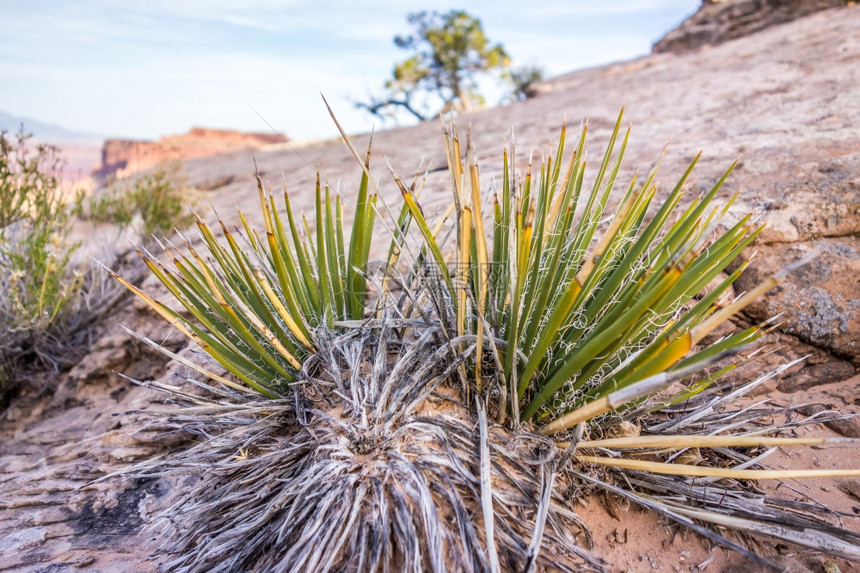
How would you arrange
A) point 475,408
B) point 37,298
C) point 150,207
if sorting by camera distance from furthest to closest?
point 150,207 → point 37,298 → point 475,408

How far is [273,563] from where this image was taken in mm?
1418

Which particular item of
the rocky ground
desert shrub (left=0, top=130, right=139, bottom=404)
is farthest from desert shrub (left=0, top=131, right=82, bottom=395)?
the rocky ground

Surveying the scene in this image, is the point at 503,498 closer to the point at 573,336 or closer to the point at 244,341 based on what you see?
the point at 573,336

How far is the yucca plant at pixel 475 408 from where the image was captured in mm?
1354

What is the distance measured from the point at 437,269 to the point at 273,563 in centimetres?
92

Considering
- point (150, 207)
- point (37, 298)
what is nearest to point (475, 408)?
point (37, 298)

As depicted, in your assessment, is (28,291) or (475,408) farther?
(28,291)

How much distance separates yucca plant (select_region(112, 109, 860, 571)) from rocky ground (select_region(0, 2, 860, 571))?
0.60 ft

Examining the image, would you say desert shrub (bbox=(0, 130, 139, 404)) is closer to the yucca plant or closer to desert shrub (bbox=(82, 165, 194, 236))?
desert shrub (bbox=(82, 165, 194, 236))

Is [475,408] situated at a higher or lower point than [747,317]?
higher

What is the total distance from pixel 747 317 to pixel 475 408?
1523 millimetres

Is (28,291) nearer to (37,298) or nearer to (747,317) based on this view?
(37,298)

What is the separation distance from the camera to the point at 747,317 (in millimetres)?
2438

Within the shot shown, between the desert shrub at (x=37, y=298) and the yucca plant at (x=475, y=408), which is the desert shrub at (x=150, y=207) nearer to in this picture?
the desert shrub at (x=37, y=298)
